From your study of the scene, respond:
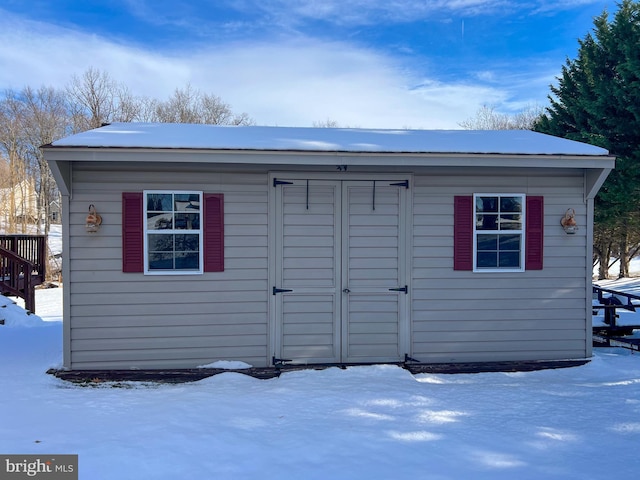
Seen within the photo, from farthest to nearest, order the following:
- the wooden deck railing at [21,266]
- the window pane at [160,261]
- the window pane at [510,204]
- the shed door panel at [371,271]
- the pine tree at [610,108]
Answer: the pine tree at [610,108]
the wooden deck railing at [21,266]
the window pane at [510,204]
the shed door panel at [371,271]
the window pane at [160,261]

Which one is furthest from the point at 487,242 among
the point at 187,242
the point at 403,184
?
the point at 187,242

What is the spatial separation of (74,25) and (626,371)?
2468 cm

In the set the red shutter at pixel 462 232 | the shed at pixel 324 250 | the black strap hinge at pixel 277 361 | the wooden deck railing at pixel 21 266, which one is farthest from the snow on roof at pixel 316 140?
the wooden deck railing at pixel 21 266

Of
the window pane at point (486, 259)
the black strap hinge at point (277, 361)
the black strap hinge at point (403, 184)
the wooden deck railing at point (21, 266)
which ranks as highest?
the black strap hinge at point (403, 184)

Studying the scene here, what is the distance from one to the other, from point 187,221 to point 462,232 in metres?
3.18

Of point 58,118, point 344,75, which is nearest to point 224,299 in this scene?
point 344,75

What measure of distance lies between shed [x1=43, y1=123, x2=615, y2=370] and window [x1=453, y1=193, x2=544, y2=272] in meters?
0.02

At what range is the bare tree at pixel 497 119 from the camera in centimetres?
2908

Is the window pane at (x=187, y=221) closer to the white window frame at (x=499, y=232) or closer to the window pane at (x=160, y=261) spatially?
the window pane at (x=160, y=261)

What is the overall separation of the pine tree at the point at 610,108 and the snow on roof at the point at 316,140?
7.45 meters

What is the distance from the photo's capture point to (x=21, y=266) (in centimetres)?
971

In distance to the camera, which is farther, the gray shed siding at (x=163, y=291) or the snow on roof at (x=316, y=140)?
the gray shed siding at (x=163, y=291)

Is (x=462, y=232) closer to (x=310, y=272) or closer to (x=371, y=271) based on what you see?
(x=371, y=271)

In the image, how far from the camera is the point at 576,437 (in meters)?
3.42
